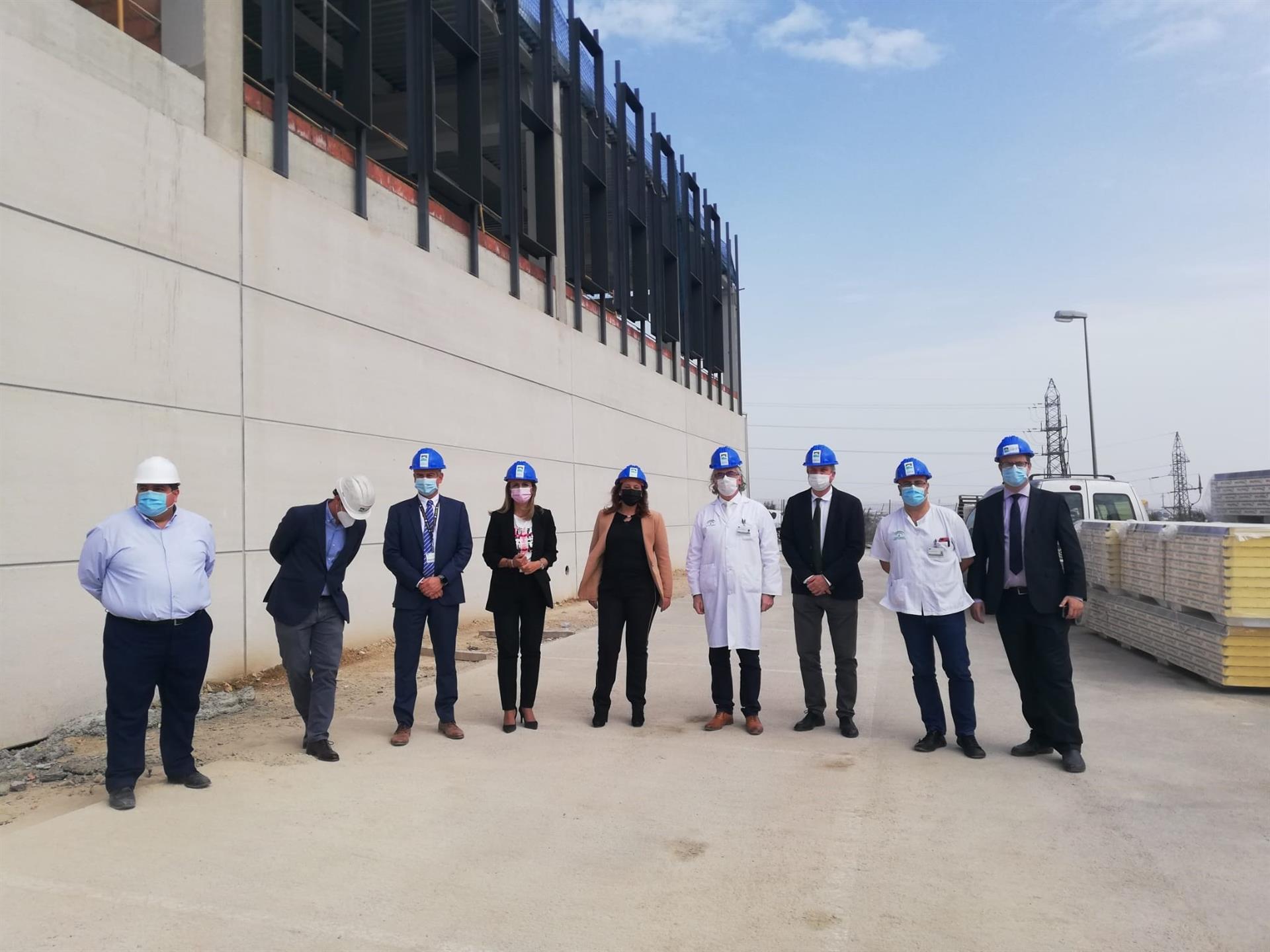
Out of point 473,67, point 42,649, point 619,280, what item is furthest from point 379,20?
point 42,649

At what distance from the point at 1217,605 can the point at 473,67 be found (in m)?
12.3

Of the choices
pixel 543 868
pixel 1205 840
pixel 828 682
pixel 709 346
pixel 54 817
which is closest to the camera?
pixel 543 868

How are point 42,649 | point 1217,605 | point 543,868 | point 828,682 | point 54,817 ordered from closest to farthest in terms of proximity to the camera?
point 543,868
point 54,817
point 42,649
point 1217,605
point 828,682

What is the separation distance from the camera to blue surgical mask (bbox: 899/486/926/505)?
653 centimetres

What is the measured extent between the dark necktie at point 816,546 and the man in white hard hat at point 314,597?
314cm

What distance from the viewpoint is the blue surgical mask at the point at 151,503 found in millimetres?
5188

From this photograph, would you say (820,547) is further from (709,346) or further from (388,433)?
(709,346)

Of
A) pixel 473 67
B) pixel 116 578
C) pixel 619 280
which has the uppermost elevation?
pixel 473 67

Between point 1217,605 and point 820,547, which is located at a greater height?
point 820,547

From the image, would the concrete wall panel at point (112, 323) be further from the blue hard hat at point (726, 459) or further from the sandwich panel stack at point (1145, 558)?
the sandwich panel stack at point (1145, 558)

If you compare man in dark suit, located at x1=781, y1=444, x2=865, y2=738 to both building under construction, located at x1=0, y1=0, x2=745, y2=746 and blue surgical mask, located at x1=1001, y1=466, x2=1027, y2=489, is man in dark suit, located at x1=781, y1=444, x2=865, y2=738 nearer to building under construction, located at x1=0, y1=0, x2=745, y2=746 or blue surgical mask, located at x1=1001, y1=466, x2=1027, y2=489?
blue surgical mask, located at x1=1001, y1=466, x2=1027, y2=489

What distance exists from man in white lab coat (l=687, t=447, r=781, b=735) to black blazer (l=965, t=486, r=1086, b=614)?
4.70ft

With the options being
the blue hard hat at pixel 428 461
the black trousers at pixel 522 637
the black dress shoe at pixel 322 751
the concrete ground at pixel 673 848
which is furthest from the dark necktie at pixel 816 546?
the black dress shoe at pixel 322 751

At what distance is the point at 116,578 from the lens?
507cm
